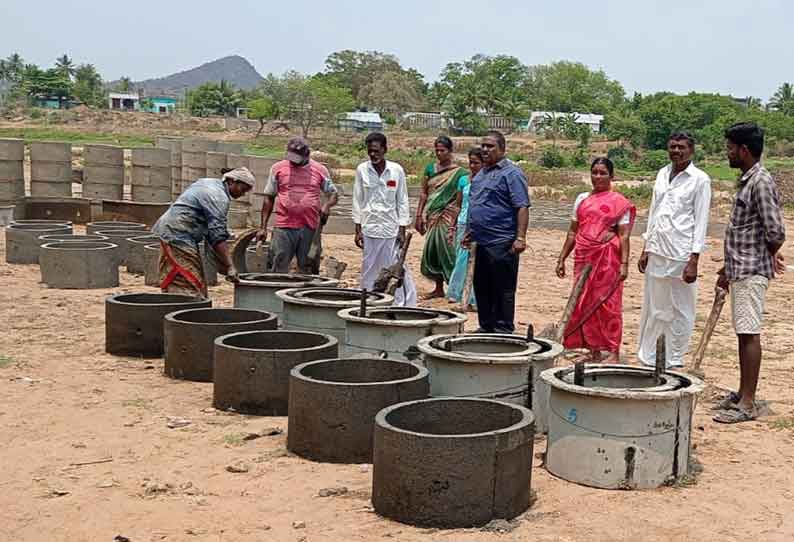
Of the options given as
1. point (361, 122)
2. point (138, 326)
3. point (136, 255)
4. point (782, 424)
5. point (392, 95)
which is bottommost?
point (782, 424)

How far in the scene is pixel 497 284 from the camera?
278 inches

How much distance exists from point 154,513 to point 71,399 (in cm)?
220

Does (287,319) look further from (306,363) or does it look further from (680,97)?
(680,97)

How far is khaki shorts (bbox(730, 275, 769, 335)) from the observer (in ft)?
19.0

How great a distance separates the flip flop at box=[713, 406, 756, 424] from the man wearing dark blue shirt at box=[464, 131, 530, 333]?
1.63 m

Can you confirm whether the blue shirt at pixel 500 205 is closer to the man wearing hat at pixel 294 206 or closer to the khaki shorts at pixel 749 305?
the khaki shorts at pixel 749 305

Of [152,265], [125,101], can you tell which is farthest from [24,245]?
[125,101]

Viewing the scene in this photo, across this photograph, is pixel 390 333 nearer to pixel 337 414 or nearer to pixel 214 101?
pixel 337 414

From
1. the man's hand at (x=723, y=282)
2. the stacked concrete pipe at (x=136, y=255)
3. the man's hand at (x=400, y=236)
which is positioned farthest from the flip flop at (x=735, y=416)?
the stacked concrete pipe at (x=136, y=255)

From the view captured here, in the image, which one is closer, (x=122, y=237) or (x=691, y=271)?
(x=691, y=271)

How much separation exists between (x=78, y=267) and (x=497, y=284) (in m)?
5.35

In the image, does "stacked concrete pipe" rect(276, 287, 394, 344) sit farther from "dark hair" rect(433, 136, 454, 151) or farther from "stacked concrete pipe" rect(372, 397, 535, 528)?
"dark hair" rect(433, 136, 454, 151)

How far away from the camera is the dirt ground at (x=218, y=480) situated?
13.6ft

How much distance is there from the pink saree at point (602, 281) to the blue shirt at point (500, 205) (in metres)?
0.70
